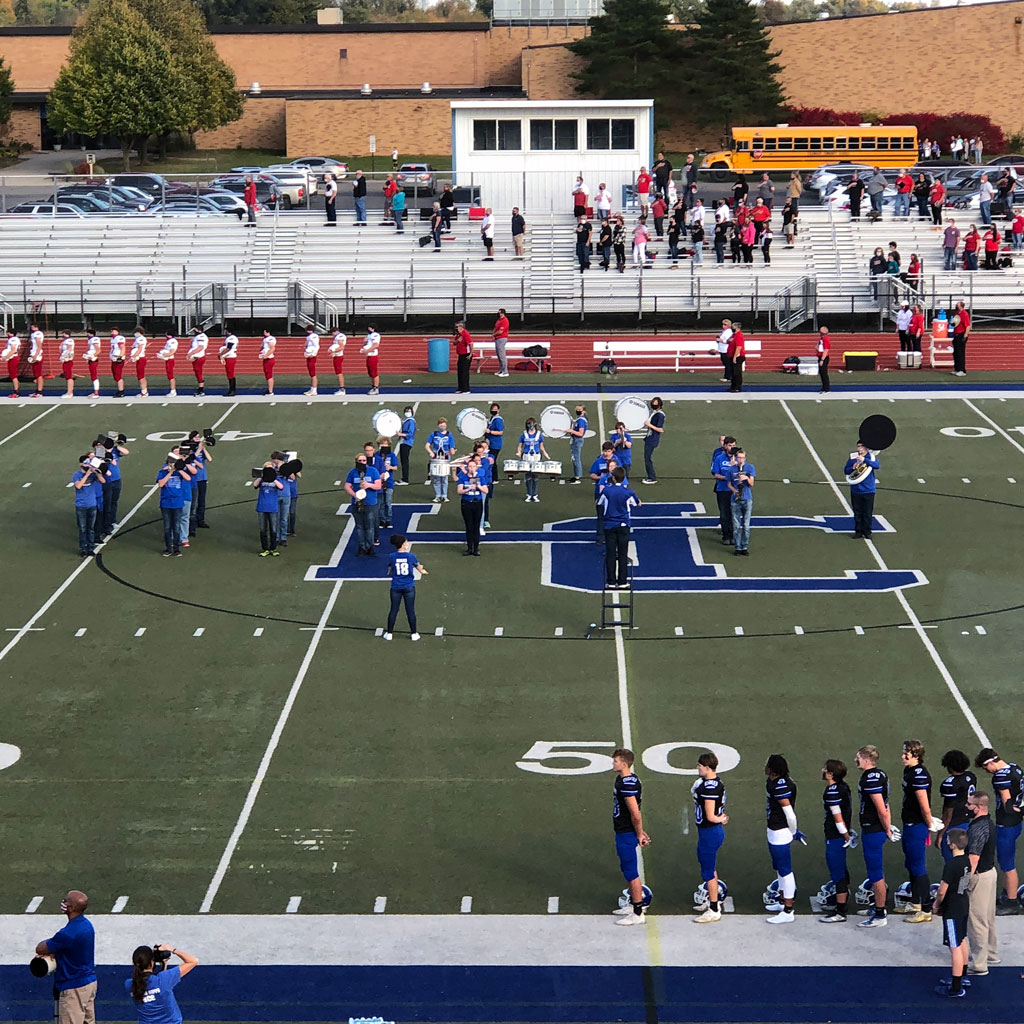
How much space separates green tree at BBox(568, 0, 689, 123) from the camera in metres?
82.2

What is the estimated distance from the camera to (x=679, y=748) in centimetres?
1762

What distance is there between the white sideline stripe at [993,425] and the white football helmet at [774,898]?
54.5 ft

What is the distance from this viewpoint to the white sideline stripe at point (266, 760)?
14797 millimetres

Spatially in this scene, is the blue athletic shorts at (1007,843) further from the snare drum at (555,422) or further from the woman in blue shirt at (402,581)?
the snare drum at (555,422)

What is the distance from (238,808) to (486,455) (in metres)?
9.79

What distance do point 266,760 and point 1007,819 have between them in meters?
7.42

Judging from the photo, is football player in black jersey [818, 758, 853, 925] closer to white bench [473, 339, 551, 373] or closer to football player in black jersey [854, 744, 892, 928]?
football player in black jersey [854, 744, 892, 928]

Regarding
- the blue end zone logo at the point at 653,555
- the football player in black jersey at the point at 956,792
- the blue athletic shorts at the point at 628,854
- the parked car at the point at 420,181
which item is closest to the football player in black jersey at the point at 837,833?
the football player in black jersey at the point at 956,792

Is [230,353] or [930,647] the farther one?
[230,353]

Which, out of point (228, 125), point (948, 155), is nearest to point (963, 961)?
point (948, 155)

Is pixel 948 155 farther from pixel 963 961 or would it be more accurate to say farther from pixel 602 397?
pixel 963 961

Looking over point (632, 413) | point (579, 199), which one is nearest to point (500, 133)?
point (579, 199)

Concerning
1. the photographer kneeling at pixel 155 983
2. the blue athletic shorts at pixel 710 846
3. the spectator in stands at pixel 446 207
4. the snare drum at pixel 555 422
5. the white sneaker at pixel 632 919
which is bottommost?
the white sneaker at pixel 632 919

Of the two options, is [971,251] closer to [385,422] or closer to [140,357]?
[140,357]
